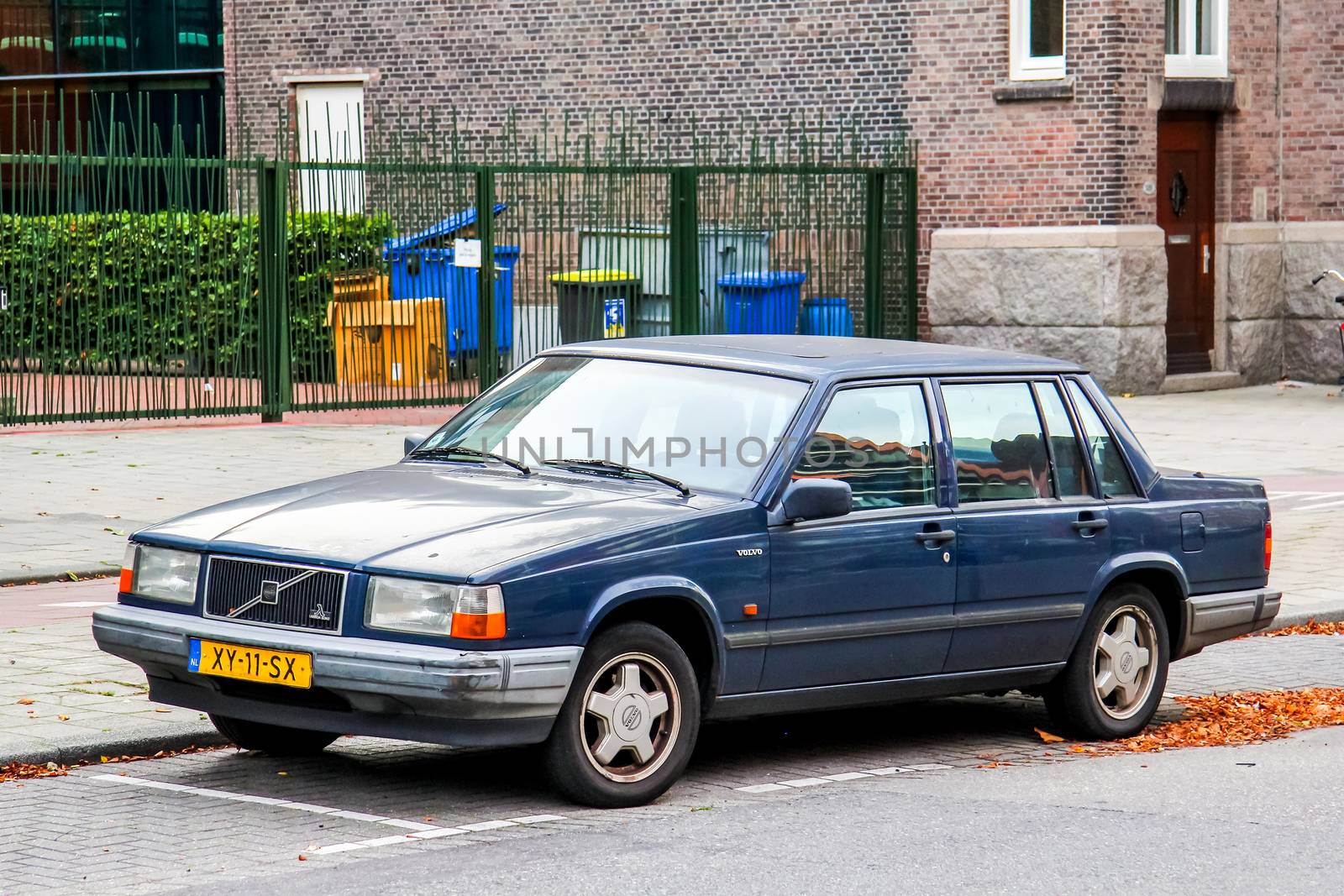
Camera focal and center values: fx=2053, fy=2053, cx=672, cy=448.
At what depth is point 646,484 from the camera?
6.87 meters

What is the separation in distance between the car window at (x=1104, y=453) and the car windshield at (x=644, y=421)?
1363 millimetres

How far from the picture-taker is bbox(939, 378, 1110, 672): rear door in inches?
287

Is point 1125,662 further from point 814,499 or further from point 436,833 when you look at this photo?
point 436,833

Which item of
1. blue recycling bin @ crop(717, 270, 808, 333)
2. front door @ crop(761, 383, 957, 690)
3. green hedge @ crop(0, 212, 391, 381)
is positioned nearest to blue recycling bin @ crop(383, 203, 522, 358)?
green hedge @ crop(0, 212, 391, 381)

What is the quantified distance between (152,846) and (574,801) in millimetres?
1278

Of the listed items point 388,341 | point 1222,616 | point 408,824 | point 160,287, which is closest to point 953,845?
point 408,824

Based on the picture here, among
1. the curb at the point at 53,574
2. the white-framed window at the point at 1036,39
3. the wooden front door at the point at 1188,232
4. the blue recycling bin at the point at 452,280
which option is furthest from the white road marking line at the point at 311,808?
the wooden front door at the point at 1188,232

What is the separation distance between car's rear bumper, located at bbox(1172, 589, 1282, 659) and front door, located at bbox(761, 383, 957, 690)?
131 centimetres

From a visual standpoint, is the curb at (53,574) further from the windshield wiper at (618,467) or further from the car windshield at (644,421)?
the windshield wiper at (618,467)

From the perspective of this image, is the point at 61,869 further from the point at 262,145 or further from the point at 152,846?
the point at 262,145

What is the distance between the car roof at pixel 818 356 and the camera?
7242 mm

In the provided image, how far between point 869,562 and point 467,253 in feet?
45.9

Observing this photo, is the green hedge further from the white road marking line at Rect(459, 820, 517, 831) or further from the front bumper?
the white road marking line at Rect(459, 820, 517, 831)

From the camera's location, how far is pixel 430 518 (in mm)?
6434
